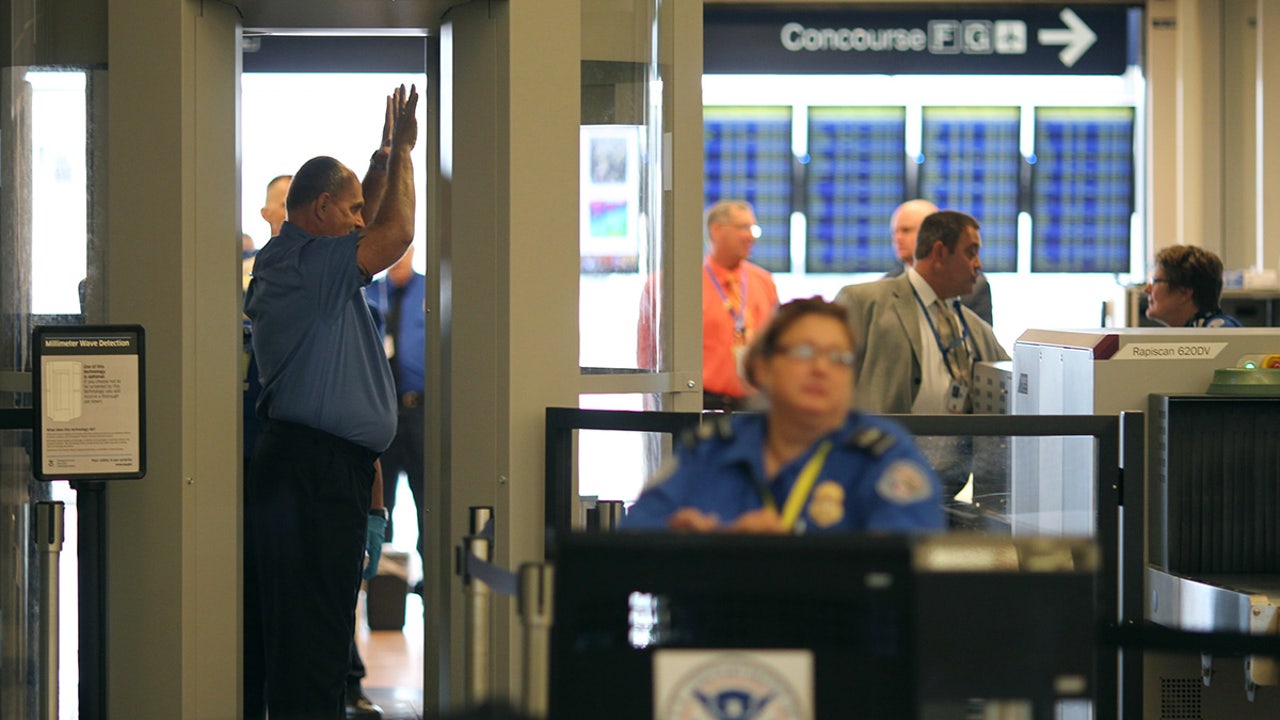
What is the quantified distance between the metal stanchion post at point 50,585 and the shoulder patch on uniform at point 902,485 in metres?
2.03

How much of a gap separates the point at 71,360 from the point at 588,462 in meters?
1.19

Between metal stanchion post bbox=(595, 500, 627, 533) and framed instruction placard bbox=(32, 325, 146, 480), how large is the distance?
40.7 inches

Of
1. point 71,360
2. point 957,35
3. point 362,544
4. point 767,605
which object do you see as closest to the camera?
point 767,605

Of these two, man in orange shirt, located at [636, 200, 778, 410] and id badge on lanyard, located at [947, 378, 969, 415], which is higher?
man in orange shirt, located at [636, 200, 778, 410]

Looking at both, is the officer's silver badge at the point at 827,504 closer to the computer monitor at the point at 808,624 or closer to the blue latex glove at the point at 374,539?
the computer monitor at the point at 808,624

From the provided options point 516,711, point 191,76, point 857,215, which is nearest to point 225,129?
point 191,76

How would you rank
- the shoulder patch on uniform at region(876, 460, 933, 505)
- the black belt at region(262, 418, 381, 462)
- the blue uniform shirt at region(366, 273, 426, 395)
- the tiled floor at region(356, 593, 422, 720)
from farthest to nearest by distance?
the blue uniform shirt at region(366, 273, 426, 395) → the tiled floor at region(356, 593, 422, 720) → the black belt at region(262, 418, 381, 462) → the shoulder patch on uniform at region(876, 460, 933, 505)

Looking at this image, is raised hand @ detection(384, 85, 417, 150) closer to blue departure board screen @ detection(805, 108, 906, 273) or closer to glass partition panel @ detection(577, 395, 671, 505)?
glass partition panel @ detection(577, 395, 671, 505)

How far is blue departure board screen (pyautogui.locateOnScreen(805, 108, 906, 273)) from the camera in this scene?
32.9 feet

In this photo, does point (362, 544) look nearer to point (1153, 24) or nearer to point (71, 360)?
point (71, 360)

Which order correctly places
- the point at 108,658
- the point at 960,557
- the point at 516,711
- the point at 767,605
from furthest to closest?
1. the point at 108,658
2. the point at 960,557
3. the point at 516,711
4. the point at 767,605

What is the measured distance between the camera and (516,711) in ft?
6.50

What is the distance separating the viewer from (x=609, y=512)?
3320 millimetres

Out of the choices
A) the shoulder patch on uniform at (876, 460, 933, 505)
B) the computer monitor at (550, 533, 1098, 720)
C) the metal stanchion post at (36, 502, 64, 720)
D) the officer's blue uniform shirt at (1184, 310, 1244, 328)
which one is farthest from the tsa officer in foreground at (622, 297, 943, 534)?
the officer's blue uniform shirt at (1184, 310, 1244, 328)
